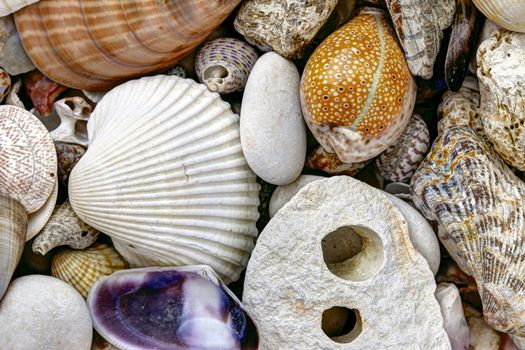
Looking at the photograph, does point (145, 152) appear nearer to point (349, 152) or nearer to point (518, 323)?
point (349, 152)

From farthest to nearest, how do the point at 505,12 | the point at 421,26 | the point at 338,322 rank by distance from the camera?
the point at 338,322
the point at 421,26
the point at 505,12

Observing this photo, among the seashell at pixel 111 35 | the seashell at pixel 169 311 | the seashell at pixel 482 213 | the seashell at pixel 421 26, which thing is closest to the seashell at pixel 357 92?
the seashell at pixel 421 26

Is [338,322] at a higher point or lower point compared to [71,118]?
lower

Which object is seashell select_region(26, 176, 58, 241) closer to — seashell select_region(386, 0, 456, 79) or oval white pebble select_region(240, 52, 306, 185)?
oval white pebble select_region(240, 52, 306, 185)

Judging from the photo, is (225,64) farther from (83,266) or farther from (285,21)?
(83,266)

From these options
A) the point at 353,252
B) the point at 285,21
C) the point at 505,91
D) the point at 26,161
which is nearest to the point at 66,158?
the point at 26,161

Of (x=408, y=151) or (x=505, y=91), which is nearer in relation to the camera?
(x=505, y=91)

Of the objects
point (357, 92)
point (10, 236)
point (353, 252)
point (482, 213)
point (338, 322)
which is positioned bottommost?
point (338, 322)
